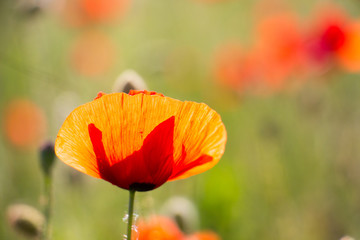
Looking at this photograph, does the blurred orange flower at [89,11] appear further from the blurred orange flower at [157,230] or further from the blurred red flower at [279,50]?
the blurred orange flower at [157,230]

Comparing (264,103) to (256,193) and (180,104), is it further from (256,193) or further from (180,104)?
(180,104)

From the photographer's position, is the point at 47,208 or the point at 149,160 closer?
the point at 149,160

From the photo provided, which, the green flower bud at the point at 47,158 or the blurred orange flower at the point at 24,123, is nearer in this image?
the green flower bud at the point at 47,158

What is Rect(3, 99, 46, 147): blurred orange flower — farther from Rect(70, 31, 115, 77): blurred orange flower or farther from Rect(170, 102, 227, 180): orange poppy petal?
Rect(170, 102, 227, 180): orange poppy petal

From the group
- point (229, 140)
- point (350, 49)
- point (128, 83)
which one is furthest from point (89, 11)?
point (128, 83)

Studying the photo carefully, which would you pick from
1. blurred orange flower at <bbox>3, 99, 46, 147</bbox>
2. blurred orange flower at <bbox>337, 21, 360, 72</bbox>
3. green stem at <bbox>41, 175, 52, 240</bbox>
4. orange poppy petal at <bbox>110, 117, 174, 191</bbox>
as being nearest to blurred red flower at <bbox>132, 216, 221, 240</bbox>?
green stem at <bbox>41, 175, 52, 240</bbox>

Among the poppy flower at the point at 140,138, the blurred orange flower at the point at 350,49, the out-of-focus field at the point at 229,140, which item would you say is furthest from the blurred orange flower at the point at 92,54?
the poppy flower at the point at 140,138

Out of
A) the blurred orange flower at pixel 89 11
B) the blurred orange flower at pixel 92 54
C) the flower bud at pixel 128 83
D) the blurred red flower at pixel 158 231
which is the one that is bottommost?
the blurred red flower at pixel 158 231

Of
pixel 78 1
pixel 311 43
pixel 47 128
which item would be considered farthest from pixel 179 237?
pixel 78 1

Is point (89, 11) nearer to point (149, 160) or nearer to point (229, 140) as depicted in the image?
point (229, 140)
